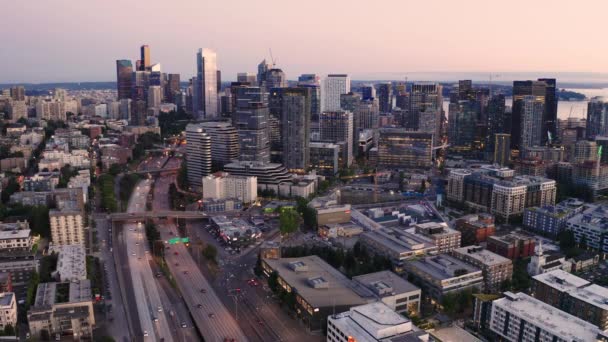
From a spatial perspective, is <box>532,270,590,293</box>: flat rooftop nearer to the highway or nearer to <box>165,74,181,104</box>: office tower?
the highway

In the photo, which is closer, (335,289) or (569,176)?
(335,289)

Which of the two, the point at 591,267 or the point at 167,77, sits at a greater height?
the point at 167,77

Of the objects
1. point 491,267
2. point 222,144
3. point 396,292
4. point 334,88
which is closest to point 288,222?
point 396,292

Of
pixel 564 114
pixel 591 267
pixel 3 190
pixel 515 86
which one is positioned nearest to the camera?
pixel 591 267

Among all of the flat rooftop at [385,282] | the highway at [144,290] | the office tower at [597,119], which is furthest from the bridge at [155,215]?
the office tower at [597,119]

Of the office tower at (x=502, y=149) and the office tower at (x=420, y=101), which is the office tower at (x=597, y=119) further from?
the office tower at (x=420, y=101)

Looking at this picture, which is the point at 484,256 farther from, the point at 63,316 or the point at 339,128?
the point at 339,128

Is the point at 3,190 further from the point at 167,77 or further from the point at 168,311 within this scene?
the point at 167,77

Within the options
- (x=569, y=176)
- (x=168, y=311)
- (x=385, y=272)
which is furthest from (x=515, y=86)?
(x=168, y=311)
